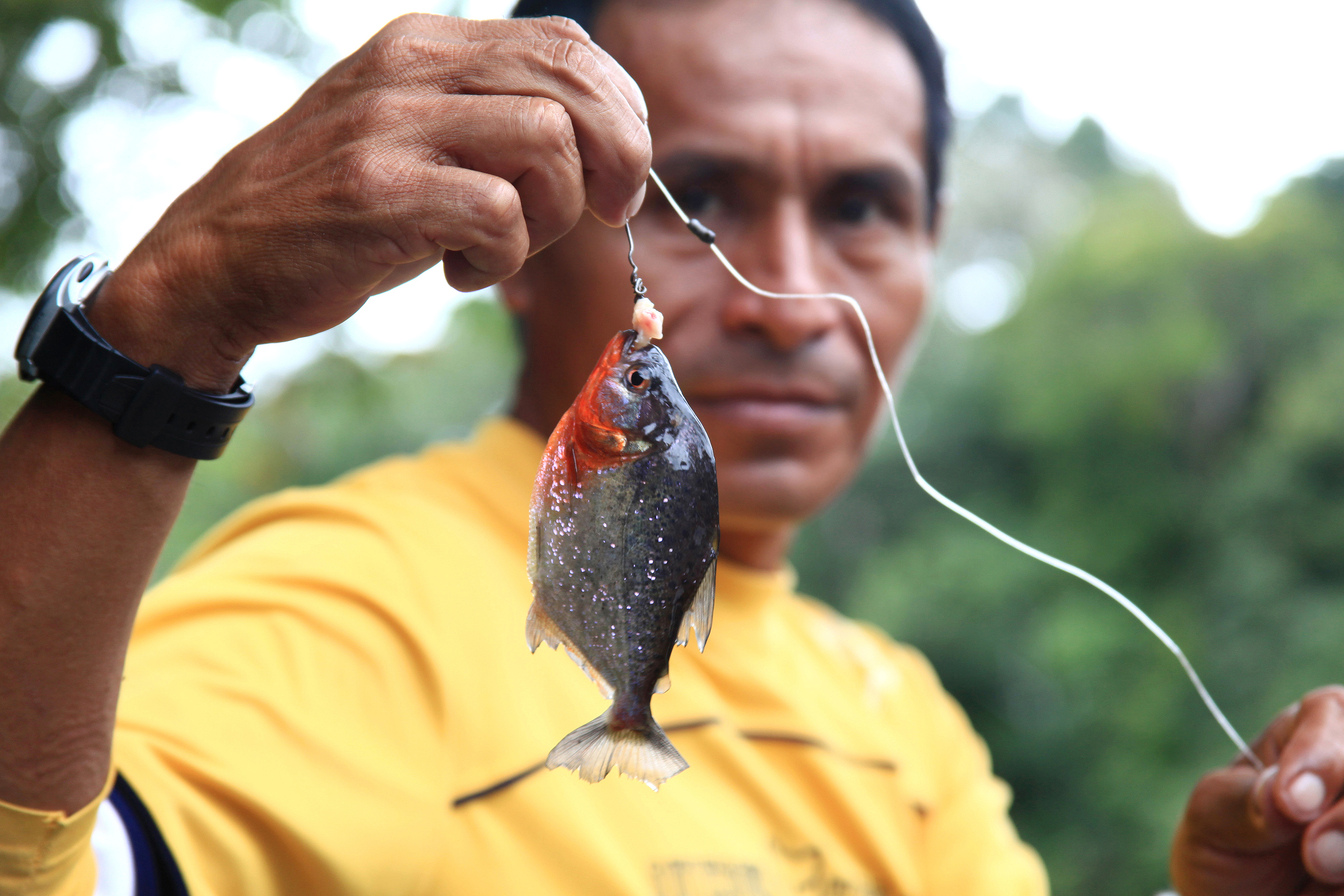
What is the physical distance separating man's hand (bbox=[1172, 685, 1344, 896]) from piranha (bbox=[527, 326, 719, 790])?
1355mm

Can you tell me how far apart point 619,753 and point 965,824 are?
6.09 feet

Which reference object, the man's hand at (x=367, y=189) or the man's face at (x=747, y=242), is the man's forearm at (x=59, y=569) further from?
the man's face at (x=747, y=242)

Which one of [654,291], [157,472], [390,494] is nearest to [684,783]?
[390,494]

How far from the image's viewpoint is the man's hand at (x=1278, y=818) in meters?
1.79

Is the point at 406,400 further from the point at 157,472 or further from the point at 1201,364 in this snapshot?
the point at 157,472

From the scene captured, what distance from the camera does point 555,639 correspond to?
1.31 meters

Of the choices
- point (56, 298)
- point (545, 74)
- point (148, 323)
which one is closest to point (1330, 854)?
point (545, 74)

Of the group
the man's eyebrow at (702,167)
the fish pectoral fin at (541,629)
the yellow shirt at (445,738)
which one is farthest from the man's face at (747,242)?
the fish pectoral fin at (541,629)

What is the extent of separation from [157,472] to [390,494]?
0.99m

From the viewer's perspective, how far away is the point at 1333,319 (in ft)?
30.1

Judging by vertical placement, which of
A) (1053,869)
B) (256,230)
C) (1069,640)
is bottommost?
(1053,869)

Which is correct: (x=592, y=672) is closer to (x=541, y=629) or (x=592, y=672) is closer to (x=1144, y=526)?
(x=541, y=629)

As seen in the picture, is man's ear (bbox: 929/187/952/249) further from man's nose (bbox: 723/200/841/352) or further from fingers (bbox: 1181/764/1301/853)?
fingers (bbox: 1181/764/1301/853)

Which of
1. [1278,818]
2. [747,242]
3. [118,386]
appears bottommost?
[1278,818]
